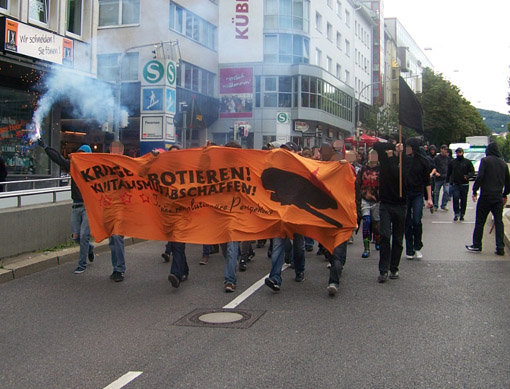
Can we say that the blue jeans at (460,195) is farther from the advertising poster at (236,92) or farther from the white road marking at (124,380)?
the advertising poster at (236,92)

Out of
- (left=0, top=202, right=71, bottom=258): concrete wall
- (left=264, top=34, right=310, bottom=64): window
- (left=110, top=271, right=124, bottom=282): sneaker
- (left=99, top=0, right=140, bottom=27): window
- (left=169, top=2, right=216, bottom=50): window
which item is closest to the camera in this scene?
(left=110, top=271, right=124, bottom=282): sneaker

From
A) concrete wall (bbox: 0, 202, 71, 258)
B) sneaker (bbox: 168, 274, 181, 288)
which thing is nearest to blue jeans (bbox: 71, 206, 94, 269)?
concrete wall (bbox: 0, 202, 71, 258)

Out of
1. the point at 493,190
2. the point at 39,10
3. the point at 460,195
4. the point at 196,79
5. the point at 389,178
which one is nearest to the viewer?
the point at 389,178

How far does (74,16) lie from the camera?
17.8 meters

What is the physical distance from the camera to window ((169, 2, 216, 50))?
29639 mm

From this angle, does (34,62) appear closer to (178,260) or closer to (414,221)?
(178,260)

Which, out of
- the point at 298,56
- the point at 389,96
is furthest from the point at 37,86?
the point at 389,96

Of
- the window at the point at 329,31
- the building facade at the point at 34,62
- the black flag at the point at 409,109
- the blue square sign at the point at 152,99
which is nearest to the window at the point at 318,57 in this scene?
the window at the point at 329,31

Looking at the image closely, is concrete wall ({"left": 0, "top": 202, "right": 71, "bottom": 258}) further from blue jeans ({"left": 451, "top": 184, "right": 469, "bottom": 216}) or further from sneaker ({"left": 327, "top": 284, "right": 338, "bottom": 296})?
blue jeans ({"left": 451, "top": 184, "right": 469, "bottom": 216})

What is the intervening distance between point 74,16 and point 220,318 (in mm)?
14974

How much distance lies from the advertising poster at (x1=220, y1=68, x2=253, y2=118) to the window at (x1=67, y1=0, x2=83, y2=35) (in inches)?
725

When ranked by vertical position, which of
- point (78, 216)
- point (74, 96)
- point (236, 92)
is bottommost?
point (78, 216)

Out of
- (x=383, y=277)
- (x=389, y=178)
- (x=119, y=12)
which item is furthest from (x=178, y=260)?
(x=119, y=12)

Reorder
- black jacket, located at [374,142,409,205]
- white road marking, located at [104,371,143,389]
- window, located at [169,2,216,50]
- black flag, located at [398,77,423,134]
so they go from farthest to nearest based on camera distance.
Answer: window, located at [169,2,216,50] < black flag, located at [398,77,423,134] < black jacket, located at [374,142,409,205] < white road marking, located at [104,371,143,389]
